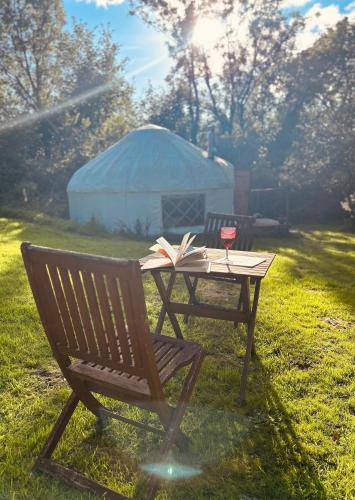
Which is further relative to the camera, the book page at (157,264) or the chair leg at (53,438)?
the book page at (157,264)

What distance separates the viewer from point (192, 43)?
22.9 m

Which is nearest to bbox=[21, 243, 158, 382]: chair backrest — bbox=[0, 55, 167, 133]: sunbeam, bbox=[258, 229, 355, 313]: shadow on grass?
bbox=[258, 229, 355, 313]: shadow on grass

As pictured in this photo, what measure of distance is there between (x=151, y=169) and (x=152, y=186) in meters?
0.71

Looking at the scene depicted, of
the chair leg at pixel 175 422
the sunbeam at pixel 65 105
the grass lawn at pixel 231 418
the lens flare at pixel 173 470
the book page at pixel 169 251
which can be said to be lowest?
the grass lawn at pixel 231 418

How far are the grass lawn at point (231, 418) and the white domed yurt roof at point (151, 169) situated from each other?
813 centimetres

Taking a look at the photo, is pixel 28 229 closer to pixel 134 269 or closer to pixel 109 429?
pixel 109 429

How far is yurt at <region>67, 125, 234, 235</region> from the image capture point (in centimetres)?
1250

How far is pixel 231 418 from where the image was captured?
2670 mm

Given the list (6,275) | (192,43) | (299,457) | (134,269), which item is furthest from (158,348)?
(192,43)

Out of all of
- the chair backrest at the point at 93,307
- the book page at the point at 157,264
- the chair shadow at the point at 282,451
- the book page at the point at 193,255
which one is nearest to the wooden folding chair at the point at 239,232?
the book page at the point at 193,255

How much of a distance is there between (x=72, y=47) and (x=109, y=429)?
28.7 metres

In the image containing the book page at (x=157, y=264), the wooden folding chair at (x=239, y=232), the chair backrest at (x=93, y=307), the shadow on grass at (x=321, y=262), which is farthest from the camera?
the shadow on grass at (x=321, y=262)

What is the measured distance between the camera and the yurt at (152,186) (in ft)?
41.0

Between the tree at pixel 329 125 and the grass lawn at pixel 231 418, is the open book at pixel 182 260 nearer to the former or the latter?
the grass lawn at pixel 231 418
